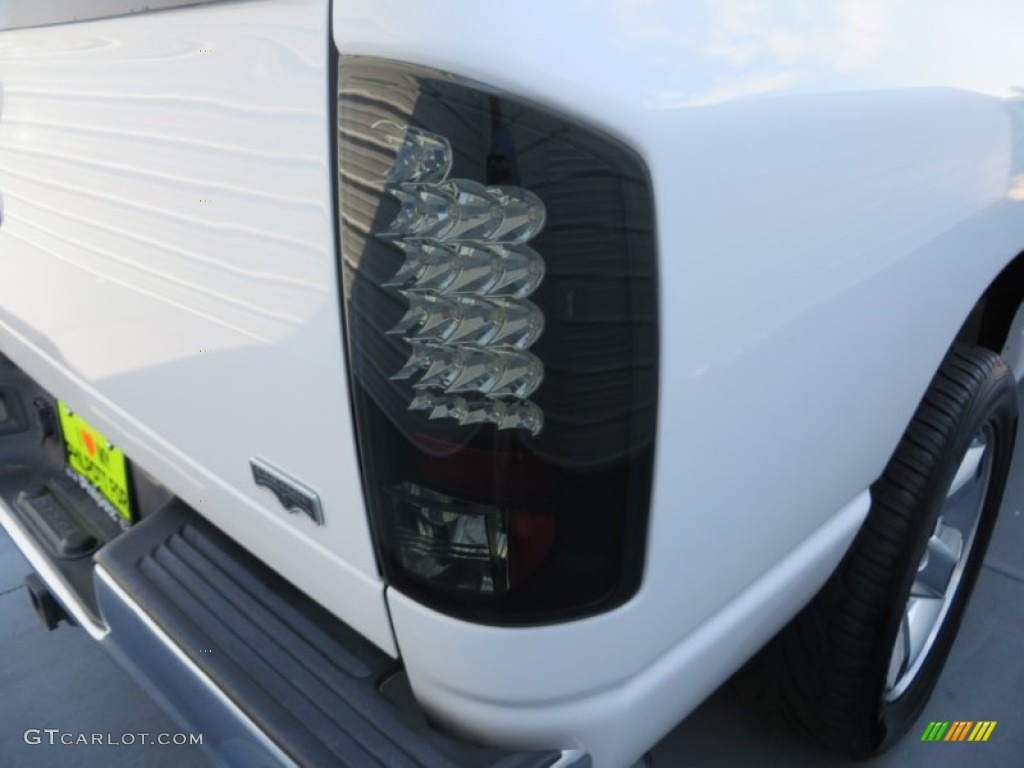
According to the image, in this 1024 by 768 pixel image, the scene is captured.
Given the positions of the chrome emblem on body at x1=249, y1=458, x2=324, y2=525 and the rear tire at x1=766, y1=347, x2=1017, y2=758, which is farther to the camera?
the rear tire at x1=766, y1=347, x2=1017, y2=758

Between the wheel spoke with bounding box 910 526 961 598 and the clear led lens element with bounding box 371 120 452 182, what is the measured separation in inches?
62.7

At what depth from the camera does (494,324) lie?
3.12ft

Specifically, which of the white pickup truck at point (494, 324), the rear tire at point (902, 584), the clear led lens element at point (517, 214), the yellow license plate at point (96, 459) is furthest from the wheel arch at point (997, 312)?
the yellow license plate at point (96, 459)

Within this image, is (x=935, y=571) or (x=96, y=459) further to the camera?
(x=935, y=571)

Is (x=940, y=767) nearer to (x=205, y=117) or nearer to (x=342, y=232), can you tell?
(x=342, y=232)

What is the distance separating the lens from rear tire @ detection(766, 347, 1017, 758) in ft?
5.37

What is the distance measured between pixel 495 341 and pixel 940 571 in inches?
60.8

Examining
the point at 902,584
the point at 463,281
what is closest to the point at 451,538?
the point at 463,281

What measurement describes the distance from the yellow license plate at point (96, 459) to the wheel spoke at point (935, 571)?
1.66 m

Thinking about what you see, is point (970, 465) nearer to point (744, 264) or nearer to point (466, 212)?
point (744, 264)

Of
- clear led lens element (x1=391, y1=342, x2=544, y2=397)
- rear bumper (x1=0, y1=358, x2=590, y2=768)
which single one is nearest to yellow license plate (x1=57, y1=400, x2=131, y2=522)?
rear bumper (x1=0, y1=358, x2=590, y2=768)

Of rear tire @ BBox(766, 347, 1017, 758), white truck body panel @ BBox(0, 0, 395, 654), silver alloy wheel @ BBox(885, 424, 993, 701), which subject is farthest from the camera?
silver alloy wheel @ BBox(885, 424, 993, 701)

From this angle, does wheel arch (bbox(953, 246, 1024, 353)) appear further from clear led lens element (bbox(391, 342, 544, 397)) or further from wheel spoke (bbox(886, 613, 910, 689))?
clear led lens element (bbox(391, 342, 544, 397))

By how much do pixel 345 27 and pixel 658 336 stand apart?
438 millimetres
